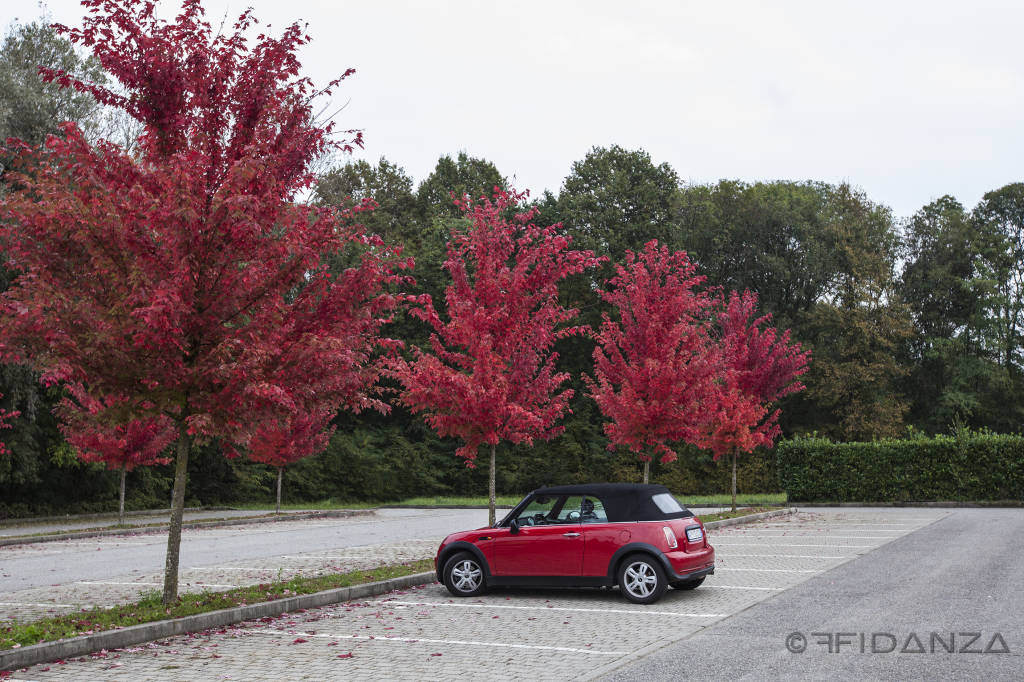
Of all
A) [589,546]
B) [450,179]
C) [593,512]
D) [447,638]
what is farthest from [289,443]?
[450,179]

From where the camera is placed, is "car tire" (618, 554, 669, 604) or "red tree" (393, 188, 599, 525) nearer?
"car tire" (618, 554, 669, 604)

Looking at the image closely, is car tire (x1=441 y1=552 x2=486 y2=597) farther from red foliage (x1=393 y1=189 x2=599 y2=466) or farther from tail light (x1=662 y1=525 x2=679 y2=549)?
red foliage (x1=393 y1=189 x2=599 y2=466)

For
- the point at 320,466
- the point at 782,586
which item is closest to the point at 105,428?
the point at 782,586

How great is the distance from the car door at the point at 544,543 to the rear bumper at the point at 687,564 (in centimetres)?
119

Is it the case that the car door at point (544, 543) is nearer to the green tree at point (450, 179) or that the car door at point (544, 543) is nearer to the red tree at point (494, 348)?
the red tree at point (494, 348)

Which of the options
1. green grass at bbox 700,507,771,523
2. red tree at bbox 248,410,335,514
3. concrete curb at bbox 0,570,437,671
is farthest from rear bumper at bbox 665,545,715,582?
red tree at bbox 248,410,335,514

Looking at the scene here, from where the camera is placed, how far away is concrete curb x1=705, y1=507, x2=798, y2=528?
76.1 ft

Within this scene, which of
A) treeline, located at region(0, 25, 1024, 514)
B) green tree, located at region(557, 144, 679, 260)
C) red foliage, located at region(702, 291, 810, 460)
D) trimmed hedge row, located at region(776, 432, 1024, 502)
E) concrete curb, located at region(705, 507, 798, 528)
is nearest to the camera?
concrete curb, located at region(705, 507, 798, 528)

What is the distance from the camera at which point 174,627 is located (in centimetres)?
944

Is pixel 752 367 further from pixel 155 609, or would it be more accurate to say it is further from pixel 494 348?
pixel 155 609

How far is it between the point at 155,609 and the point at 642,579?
578 centimetres

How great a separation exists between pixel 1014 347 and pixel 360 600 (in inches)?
1937

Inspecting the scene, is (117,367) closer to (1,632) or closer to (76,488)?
(1,632)

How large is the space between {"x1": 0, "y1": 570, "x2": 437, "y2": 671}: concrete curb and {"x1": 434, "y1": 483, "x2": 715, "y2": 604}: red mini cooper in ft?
4.13
